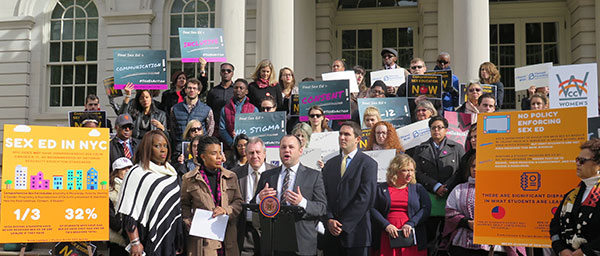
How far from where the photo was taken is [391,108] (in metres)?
9.09

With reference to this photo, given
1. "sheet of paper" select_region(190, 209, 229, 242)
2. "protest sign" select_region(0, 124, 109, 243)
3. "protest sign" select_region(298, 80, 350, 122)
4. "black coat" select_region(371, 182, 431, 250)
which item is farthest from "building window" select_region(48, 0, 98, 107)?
"black coat" select_region(371, 182, 431, 250)

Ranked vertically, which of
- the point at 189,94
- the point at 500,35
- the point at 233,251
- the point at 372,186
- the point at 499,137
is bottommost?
the point at 233,251

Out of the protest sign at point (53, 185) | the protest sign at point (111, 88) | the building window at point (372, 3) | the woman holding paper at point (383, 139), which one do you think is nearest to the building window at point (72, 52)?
the building window at point (372, 3)

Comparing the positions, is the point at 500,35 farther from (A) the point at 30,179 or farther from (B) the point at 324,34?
(A) the point at 30,179

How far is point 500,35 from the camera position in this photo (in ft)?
59.1

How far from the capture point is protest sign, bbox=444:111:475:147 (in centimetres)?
834

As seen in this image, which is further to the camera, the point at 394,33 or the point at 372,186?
the point at 394,33

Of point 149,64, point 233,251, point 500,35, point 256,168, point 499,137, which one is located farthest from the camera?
point 500,35

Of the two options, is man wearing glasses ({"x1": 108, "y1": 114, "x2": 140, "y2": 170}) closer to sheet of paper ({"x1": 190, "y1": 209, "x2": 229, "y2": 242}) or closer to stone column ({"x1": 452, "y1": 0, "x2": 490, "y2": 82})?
sheet of paper ({"x1": 190, "y1": 209, "x2": 229, "y2": 242})

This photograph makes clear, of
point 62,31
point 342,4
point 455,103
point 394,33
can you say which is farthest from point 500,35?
point 62,31

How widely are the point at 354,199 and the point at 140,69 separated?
5.52m

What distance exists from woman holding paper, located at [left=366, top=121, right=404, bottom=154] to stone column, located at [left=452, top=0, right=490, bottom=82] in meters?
4.60

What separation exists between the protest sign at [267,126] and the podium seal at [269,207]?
2.75 metres

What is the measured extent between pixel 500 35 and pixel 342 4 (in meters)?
4.30
